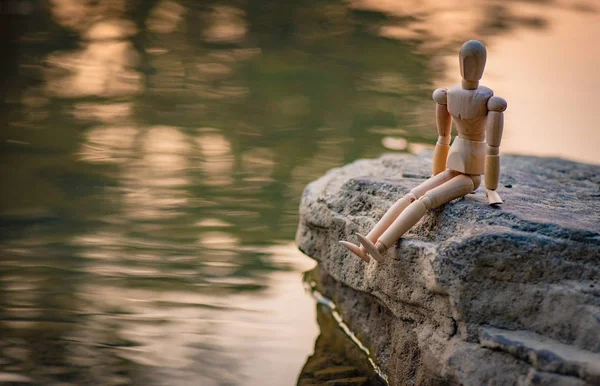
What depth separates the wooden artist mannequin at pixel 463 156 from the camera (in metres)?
1.95

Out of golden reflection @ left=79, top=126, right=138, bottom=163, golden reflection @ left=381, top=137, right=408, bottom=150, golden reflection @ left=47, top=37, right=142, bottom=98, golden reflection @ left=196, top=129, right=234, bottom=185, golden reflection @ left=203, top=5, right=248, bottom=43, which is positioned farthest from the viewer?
golden reflection @ left=203, top=5, right=248, bottom=43

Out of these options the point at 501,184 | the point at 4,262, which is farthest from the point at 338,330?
the point at 4,262

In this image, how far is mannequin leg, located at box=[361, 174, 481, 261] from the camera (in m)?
2.00

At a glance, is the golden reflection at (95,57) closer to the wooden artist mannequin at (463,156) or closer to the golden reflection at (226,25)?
the golden reflection at (226,25)

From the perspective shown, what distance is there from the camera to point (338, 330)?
2.64m

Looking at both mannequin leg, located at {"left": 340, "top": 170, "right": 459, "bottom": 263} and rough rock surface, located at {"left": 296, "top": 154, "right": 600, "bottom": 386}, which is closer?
rough rock surface, located at {"left": 296, "top": 154, "right": 600, "bottom": 386}

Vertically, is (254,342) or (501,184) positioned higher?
(501,184)

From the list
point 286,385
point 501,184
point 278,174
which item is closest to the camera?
point 286,385

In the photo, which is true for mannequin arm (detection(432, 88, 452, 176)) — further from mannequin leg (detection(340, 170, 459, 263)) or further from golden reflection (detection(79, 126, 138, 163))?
golden reflection (detection(79, 126, 138, 163))

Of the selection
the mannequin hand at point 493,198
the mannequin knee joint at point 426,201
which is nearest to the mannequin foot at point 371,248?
the mannequin knee joint at point 426,201

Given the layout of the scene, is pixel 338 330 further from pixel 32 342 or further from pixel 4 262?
pixel 4 262

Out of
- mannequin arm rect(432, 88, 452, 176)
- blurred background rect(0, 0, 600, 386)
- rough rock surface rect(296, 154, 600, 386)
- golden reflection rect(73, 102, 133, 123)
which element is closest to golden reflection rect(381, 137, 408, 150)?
blurred background rect(0, 0, 600, 386)

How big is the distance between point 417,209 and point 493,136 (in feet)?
0.82

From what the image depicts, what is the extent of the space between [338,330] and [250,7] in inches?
168
